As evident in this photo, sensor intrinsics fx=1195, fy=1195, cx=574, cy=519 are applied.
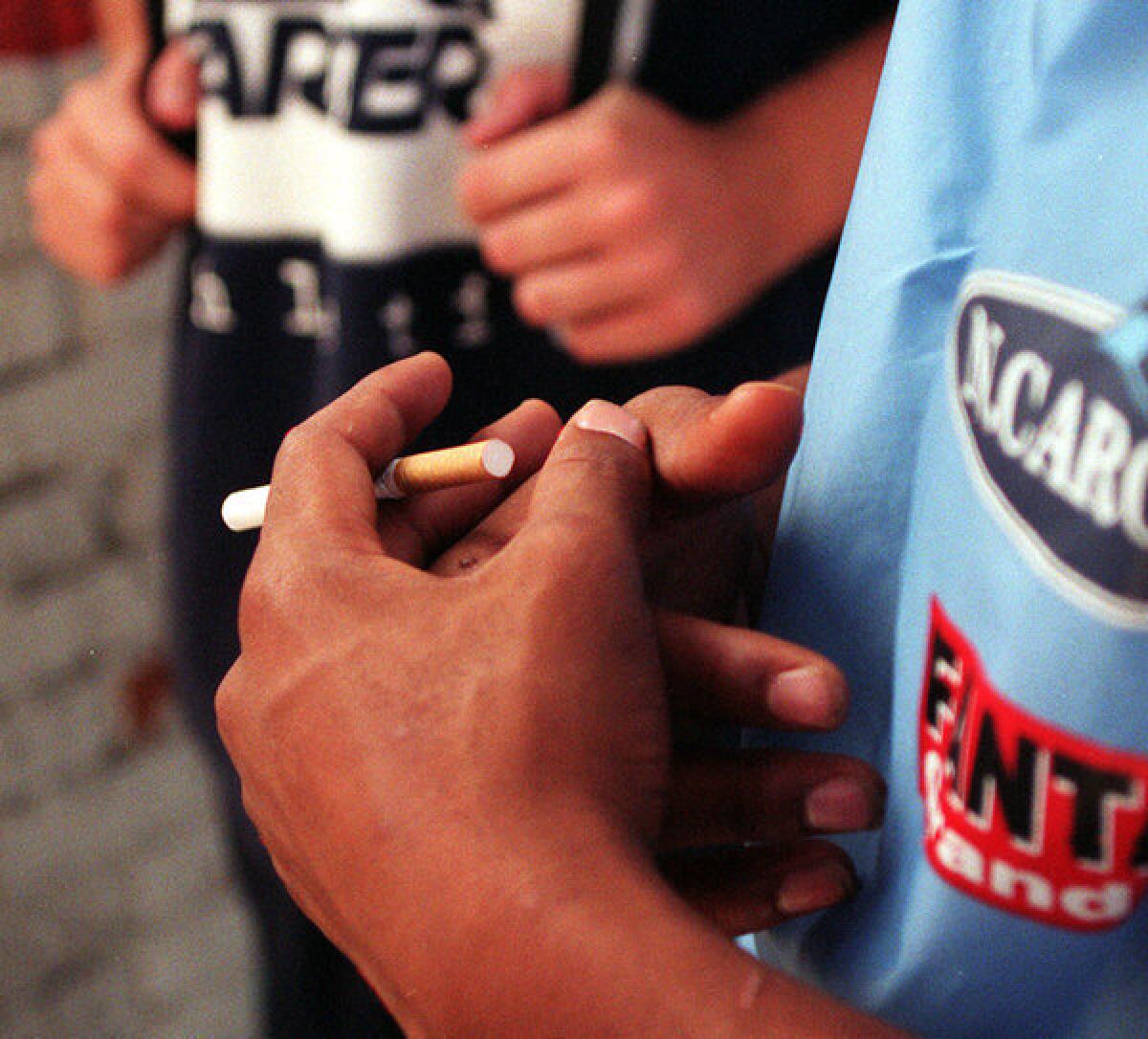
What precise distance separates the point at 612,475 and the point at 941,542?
0.07m

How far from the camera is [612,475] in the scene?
0.26m

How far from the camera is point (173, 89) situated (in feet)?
1.87

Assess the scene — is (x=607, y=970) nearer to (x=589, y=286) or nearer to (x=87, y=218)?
(x=589, y=286)

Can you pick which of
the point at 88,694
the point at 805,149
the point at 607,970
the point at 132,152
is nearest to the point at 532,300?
the point at 805,149

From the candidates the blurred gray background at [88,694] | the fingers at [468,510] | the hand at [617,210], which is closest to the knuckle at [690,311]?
the hand at [617,210]

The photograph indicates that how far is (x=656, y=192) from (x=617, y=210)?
0.02 m

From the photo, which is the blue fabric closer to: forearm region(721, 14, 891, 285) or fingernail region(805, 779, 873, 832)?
fingernail region(805, 779, 873, 832)

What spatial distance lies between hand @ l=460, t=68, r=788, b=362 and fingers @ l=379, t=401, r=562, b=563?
182 millimetres

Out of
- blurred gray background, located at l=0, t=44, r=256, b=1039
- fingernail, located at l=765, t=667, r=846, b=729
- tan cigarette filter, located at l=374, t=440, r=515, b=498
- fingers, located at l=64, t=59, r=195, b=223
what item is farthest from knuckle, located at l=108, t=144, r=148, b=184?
fingernail, located at l=765, t=667, r=846, b=729

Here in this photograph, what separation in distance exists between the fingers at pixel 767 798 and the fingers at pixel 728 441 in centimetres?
7

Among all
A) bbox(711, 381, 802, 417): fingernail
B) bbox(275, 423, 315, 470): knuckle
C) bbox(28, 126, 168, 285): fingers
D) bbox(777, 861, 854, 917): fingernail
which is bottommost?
bbox(28, 126, 168, 285): fingers

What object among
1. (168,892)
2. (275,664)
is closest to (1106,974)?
(275,664)

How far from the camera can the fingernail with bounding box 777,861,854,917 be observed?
0.29m

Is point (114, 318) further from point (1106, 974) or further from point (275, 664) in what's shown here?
point (1106, 974)
